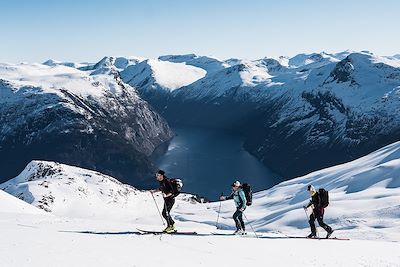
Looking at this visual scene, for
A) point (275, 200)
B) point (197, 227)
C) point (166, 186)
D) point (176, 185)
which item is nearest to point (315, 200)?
point (176, 185)

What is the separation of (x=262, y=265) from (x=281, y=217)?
5033 cm

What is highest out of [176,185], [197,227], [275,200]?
[176,185]

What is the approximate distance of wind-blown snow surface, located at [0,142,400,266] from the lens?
715 inches

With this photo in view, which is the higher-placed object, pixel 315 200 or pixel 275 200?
pixel 315 200

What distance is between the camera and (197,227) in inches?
2062

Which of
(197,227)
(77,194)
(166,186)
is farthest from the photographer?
(77,194)

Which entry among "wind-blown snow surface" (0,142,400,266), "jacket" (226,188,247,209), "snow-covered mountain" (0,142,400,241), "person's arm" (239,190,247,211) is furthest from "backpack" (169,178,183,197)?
"snow-covered mountain" (0,142,400,241)

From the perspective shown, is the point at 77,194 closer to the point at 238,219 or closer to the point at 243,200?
the point at 238,219

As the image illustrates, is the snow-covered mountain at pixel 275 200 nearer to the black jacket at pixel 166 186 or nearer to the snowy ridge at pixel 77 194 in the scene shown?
the snowy ridge at pixel 77 194

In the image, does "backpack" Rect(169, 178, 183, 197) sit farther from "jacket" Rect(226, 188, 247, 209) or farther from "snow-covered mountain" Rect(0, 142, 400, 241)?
"snow-covered mountain" Rect(0, 142, 400, 241)

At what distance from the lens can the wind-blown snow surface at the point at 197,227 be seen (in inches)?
715

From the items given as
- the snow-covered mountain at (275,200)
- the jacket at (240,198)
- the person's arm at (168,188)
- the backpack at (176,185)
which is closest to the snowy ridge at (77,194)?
the snow-covered mountain at (275,200)

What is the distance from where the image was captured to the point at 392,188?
225 ft

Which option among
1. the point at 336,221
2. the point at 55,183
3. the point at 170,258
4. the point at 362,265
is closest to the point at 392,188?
the point at 336,221
